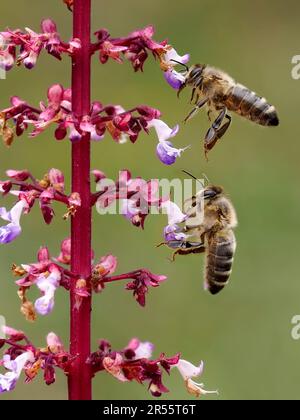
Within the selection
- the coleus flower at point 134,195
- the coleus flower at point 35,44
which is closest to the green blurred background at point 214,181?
the coleus flower at point 134,195

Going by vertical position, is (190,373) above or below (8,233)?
below

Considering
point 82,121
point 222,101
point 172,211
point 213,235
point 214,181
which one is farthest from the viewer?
point 214,181

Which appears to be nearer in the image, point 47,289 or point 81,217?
point 47,289

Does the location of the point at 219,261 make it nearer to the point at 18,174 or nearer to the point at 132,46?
the point at 18,174

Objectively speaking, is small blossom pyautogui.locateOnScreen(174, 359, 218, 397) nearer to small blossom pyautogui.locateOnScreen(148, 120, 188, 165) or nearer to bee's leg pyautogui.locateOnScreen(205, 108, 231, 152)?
small blossom pyautogui.locateOnScreen(148, 120, 188, 165)

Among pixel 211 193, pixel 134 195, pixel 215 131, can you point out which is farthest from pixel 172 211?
pixel 211 193

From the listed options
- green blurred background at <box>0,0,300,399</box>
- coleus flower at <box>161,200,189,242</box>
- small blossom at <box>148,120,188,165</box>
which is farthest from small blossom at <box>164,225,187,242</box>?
green blurred background at <box>0,0,300,399</box>
